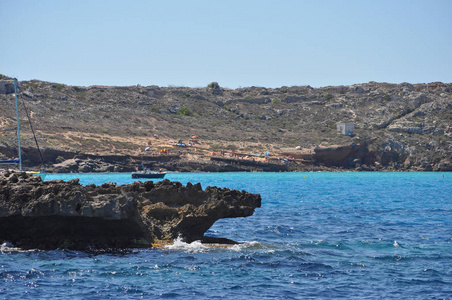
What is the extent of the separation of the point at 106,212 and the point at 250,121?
125 meters

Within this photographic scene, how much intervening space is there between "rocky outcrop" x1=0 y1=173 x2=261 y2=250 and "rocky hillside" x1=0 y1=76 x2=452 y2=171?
69.8 metres

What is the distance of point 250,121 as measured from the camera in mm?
141375

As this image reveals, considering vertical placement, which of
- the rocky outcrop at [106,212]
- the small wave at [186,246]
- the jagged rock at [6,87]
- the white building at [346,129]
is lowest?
the small wave at [186,246]

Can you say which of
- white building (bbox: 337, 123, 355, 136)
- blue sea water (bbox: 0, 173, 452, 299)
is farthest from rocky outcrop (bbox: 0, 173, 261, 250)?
white building (bbox: 337, 123, 355, 136)

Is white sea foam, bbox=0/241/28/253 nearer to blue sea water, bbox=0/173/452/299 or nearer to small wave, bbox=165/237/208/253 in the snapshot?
blue sea water, bbox=0/173/452/299

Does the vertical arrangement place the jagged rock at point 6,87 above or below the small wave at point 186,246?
above

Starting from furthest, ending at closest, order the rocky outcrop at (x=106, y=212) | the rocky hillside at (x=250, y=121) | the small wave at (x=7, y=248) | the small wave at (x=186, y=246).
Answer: the rocky hillside at (x=250, y=121) → the small wave at (x=186, y=246) → the small wave at (x=7, y=248) → the rocky outcrop at (x=106, y=212)

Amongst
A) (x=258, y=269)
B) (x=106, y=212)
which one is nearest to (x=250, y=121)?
(x=106, y=212)

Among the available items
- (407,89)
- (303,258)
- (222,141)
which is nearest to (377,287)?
(303,258)

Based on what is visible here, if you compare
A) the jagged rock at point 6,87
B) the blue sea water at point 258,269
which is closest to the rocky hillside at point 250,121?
the jagged rock at point 6,87

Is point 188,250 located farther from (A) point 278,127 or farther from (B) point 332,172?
(A) point 278,127

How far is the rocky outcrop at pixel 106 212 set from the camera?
56.1 ft

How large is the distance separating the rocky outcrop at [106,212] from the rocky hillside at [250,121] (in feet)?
229

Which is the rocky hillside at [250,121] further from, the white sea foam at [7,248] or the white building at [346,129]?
the white sea foam at [7,248]
